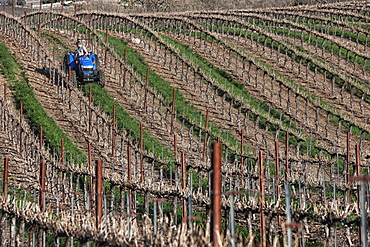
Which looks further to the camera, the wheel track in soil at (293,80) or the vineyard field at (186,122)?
the wheel track in soil at (293,80)

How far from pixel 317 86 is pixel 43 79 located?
15.9 meters

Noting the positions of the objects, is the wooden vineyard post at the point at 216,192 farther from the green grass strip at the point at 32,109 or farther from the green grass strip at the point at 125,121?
the green grass strip at the point at 125,121

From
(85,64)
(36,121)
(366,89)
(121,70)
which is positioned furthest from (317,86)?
(36,121)

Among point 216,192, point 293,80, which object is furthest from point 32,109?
point 216,192

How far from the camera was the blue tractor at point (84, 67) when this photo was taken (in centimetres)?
3584

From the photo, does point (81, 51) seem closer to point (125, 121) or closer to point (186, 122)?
point (125, 121)

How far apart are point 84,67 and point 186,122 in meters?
5.65

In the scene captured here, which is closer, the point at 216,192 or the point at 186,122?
the point at 216,192

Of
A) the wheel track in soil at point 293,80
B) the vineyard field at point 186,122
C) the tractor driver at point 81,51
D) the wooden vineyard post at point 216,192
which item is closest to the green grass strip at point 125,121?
the vineyard field at point 186,122

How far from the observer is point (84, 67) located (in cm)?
3581

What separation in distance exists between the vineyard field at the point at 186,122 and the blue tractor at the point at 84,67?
1.42 ft

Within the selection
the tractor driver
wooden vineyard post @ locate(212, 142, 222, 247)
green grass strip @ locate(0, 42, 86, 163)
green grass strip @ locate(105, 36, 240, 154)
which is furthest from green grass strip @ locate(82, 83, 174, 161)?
wooden vineyard post @ locate(212, 142, 222, 247)

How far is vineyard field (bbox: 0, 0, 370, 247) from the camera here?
20.5 meters

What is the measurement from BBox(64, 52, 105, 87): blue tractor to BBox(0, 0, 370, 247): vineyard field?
43cm
